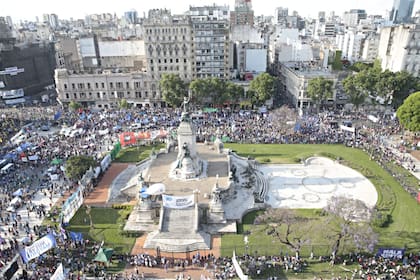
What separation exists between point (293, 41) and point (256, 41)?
11863mm

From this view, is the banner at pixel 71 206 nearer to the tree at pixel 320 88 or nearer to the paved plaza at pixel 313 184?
the paved plaza at pixel 313 184

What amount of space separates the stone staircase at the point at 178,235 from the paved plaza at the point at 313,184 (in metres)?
10.6

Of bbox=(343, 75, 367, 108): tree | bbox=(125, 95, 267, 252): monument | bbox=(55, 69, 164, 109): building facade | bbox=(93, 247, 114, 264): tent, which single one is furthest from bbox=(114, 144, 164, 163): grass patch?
bbox=(343, 75, 367, 108): tree

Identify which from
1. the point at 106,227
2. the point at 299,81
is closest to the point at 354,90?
the point at 299,81

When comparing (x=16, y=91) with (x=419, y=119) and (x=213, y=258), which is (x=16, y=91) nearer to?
(x=213, y=258)

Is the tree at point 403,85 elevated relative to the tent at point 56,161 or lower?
elevated

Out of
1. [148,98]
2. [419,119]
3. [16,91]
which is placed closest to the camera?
[419,119]

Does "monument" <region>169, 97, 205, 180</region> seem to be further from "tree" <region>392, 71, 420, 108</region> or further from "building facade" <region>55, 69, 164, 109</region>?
"tree" <region>392, 71, 420, 108</region>

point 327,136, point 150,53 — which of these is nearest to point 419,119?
point 327,136

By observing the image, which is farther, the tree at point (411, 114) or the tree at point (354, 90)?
the tree at point (354, 90)

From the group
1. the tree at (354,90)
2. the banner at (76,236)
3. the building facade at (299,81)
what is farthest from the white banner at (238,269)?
the tree at (354,90)

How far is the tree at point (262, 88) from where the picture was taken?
7581 centimetres

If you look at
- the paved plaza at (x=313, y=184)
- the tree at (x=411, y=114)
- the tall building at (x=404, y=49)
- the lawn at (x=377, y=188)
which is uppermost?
the tall building at (x=404, y=49)

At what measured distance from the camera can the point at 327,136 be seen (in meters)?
60.7
